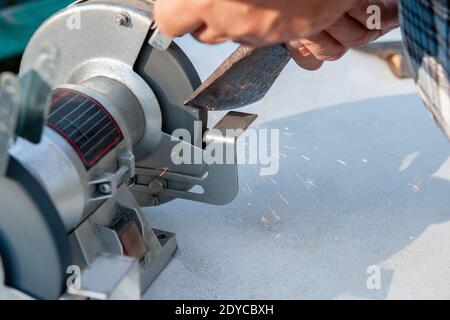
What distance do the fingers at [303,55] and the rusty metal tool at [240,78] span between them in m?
0.03

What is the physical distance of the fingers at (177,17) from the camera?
3.80 ft

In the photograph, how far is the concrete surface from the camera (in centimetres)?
158

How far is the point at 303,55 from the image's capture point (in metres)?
1.74

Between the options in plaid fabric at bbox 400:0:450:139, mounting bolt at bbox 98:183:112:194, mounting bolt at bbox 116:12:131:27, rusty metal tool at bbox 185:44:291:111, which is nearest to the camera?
plaid fabric at bbox 400:0:450:139

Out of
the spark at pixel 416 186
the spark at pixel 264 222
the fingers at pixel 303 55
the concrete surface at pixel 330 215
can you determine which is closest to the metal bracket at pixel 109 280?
the concrete surface at pixel 330 215

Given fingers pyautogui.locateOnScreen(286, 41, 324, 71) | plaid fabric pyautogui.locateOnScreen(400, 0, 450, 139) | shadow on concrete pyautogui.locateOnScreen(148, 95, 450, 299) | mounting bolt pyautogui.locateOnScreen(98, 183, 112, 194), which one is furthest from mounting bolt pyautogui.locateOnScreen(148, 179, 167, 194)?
plaid fabric pyautogui.locateOnScreen(400, 0, 450, 139)

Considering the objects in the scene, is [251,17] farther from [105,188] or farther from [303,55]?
[303,55]

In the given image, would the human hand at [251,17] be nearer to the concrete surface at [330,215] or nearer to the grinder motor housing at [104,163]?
the grinder motor housing at [104,163]

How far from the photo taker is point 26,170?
1172 mm

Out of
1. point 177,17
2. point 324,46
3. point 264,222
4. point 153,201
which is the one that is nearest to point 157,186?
point 153,201

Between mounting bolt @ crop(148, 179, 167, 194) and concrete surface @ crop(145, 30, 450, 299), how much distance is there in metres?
0.11

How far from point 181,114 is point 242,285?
1.48 ft

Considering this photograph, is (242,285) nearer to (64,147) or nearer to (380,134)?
(64,147)

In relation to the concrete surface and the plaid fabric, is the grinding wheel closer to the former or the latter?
the concrete surface
